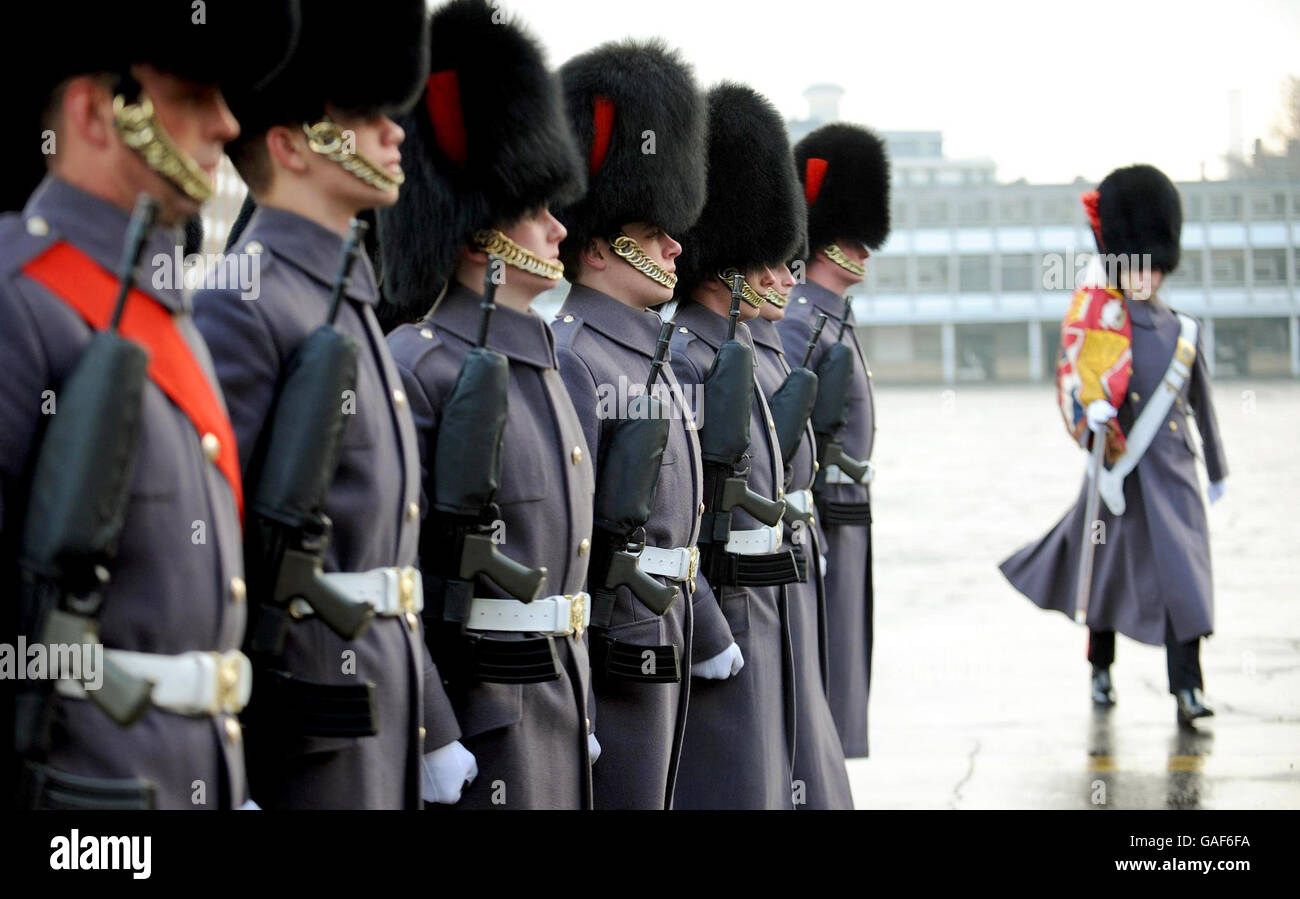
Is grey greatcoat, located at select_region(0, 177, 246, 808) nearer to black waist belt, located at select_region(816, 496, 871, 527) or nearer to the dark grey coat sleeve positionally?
black waist belt, located at select_region(816, 496, 871, 527)

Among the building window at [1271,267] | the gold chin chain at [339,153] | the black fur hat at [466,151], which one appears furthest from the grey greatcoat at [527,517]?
the building window at [1271,267]

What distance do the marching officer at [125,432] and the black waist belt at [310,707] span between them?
13.5 inches

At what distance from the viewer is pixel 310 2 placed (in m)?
2.81

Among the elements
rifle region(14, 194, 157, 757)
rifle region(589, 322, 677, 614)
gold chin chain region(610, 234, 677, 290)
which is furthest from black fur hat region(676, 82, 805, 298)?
rifle region(14, 194, 157, 757)

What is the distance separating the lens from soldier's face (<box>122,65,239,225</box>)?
2168 mm

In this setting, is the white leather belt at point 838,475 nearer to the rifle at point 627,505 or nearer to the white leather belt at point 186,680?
the rifle at point 627,505

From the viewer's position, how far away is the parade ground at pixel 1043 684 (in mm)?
5812

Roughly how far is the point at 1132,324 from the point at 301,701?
5568 millimetres

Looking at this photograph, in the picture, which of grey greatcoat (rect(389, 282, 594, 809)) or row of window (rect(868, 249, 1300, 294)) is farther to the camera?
row of window (rect(868, 249, 1300, 294))

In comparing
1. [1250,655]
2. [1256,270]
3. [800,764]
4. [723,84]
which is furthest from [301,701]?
[1256,270]

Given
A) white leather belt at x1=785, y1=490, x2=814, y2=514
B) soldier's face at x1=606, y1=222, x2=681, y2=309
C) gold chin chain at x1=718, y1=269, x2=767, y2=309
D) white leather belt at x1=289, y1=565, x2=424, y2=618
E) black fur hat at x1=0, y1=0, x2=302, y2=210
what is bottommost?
white leather belt at x1=785, y1=490, x2=814, y2=514

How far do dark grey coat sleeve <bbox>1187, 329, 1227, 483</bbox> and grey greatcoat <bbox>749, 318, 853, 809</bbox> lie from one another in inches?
99.4

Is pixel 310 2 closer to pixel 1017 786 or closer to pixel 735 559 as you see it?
pixel 735 559

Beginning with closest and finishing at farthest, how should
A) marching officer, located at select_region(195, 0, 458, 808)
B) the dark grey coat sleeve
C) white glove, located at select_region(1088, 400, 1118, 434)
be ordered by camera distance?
1. marching officer, located at select_region(195, 0, 458, 808)
2. white glove, located at select_region(1088, 400, 1118, 434)
3. the dark grey coat sleeve
